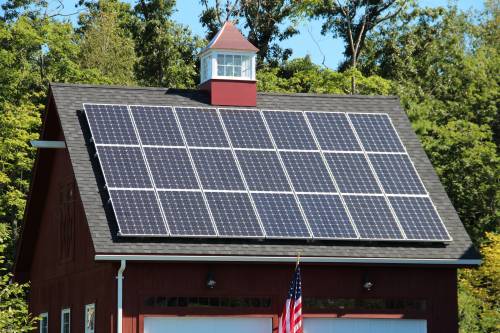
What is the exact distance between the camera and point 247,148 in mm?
33844

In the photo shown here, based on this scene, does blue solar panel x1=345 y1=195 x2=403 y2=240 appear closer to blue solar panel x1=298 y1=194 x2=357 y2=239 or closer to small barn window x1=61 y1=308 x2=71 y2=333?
blue solar panel x1=298 y1=194 x2=357 y2=239

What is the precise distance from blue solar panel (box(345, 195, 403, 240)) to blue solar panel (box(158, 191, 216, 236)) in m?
3.89

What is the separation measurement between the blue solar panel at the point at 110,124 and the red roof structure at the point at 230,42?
→ 402cm

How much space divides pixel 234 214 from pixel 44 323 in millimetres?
9434

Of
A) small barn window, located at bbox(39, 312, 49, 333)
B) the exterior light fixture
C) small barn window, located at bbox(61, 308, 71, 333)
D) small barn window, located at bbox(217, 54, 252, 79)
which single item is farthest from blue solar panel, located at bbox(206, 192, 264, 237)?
small barn window, located at bbox(39, 312, 49, 333)

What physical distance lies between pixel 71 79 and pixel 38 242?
803 inches

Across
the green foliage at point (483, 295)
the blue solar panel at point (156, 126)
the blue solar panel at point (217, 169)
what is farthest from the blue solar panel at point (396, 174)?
the green foliage at point (483, 295)

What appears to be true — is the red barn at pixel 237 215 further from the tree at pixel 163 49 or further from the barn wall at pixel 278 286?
the tree at pixel 163 49

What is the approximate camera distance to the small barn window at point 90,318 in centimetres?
3219

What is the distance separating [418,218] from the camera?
32719mm

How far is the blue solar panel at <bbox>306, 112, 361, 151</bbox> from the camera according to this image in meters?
34.7

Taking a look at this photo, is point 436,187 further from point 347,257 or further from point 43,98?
point 43,98

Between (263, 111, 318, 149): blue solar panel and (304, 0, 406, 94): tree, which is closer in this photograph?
(263, 111, 318, 149): blue solar panel

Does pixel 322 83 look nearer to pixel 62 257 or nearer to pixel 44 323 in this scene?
pixel 44 323
